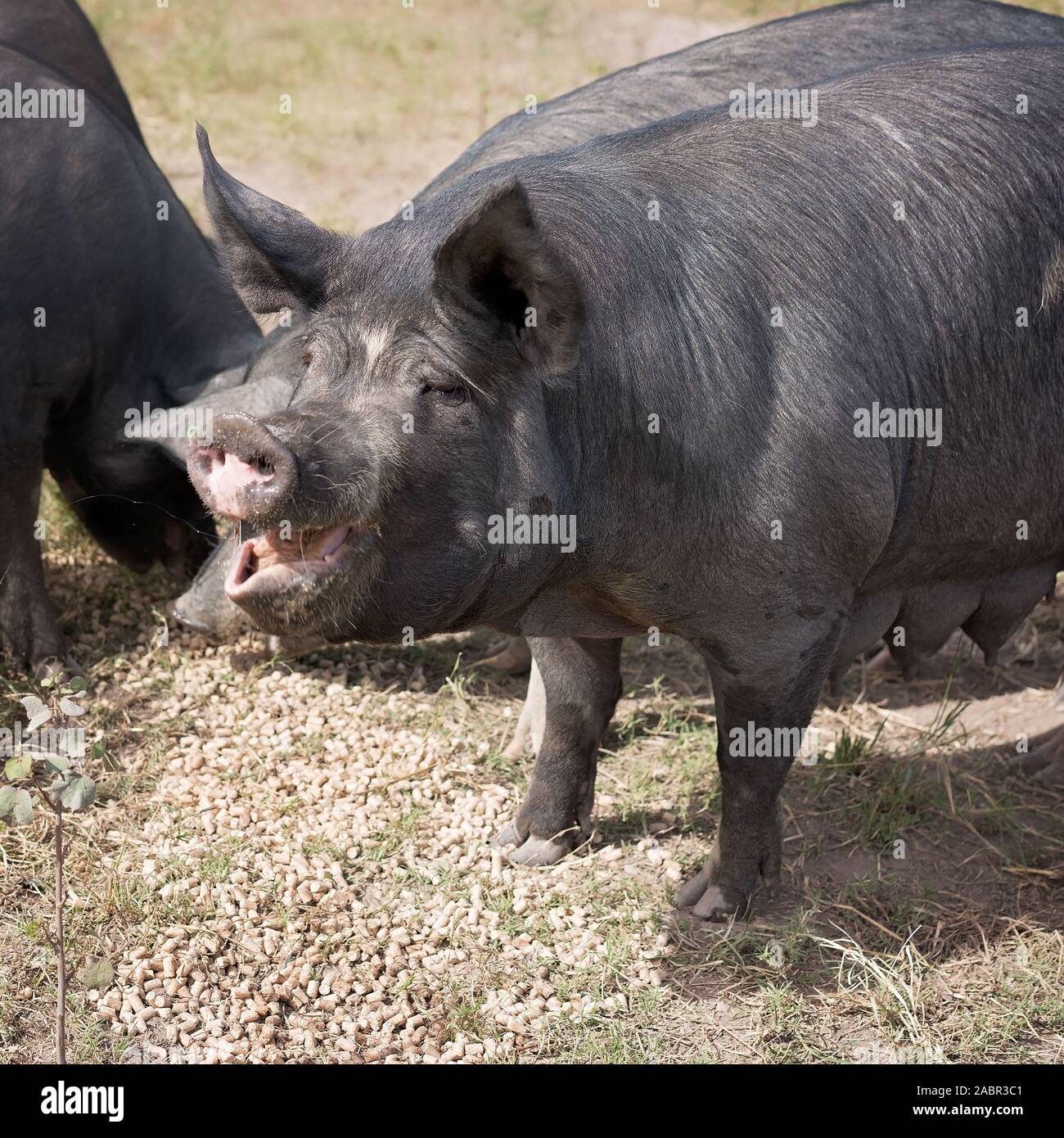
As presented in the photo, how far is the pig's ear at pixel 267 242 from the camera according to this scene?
335 cm

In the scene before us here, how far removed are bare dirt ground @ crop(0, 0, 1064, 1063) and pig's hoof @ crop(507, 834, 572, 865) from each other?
68 millimetres

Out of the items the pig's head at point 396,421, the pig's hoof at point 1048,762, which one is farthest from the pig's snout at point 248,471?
the pig's hoof at point 1048,762

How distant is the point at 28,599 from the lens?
219 inches

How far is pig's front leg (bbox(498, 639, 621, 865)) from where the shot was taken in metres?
4.59

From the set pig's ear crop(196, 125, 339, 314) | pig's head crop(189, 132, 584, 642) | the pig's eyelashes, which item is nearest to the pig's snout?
pig's head crop(189, 132, 584, 642)

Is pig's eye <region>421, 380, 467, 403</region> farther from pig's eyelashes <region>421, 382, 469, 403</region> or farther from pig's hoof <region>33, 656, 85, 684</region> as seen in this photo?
pig's hoof <region>33, 656, 85, 684</region>

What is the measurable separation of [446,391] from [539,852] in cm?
202

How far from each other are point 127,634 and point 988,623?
341 centimetres

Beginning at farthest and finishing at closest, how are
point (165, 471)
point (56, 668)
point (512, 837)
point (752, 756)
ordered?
point (165, 471) → point (56, 668) → point (512, 837) → point (752, 756)

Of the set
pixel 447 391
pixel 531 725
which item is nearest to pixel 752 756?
pixel 531 725

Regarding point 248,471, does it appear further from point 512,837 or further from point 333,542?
point 512,837

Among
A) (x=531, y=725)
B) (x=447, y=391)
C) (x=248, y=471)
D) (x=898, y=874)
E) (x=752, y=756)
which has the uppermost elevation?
(x=447, y=391)

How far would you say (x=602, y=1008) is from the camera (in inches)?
163

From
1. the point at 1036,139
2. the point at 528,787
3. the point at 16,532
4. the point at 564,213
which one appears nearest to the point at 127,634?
the point at 16,532
